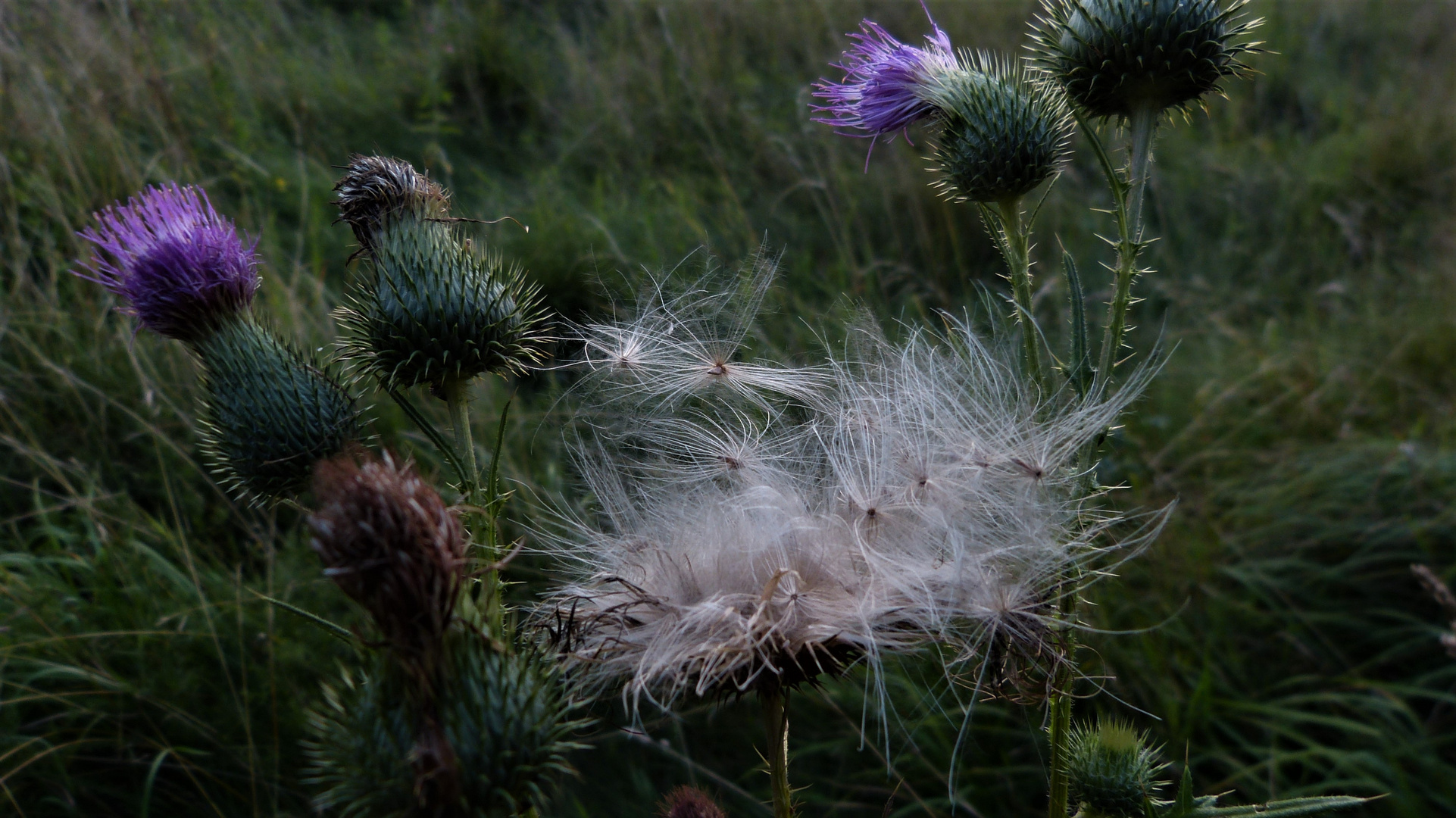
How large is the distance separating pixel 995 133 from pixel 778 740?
147cm

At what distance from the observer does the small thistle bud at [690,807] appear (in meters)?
1.55

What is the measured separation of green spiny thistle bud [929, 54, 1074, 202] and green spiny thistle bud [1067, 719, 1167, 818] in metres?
1.27

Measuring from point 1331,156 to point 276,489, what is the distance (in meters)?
9.02

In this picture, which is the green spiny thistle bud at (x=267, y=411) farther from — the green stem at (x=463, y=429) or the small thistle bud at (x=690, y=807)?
the small thistle bud at (x=690, y=807)

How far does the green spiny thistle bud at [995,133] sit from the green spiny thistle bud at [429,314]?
1.11 meters

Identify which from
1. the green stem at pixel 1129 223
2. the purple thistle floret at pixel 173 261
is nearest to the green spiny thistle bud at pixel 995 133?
the green stem at pixel 1129 223

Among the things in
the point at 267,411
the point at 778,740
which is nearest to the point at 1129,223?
the point at 778,740

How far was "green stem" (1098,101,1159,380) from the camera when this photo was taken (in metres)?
1.97

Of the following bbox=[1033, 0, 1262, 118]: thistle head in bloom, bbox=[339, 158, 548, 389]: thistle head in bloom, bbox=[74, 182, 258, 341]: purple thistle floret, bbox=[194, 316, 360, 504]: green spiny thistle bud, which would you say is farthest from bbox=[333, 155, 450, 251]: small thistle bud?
bbox=[1033, 0, 1262, 118]: thistle head in bloom

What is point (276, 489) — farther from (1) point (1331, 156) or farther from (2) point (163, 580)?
(1) point (1331, 156)

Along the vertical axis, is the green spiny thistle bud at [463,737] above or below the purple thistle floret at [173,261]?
below

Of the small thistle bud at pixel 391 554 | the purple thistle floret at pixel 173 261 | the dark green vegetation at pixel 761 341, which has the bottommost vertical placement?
the dark green vegetation at pixel 761 341

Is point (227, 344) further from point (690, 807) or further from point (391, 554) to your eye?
point (690, 807)

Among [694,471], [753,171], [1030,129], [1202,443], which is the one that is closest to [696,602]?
[694,471]
